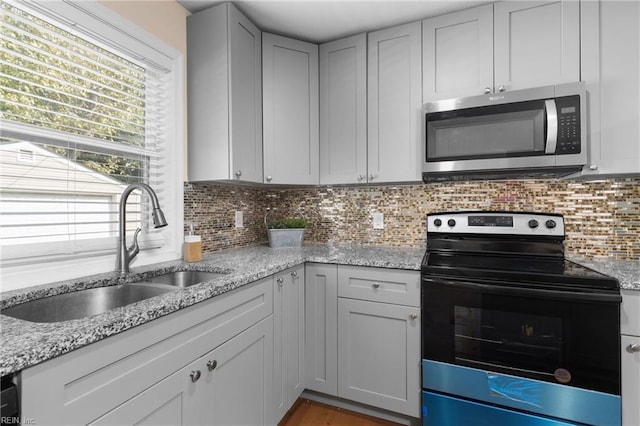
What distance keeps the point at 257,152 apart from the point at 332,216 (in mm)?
817

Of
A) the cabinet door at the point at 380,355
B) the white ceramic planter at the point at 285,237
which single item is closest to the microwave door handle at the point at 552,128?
the cabinet door at the point at 380,355

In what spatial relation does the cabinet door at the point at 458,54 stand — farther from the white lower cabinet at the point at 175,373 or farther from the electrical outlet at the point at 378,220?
the white lower cabinet at the point at 175,373

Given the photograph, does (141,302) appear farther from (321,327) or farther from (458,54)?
(458,54)

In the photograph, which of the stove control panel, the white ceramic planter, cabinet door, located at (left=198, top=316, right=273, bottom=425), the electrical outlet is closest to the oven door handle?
the stove control panel

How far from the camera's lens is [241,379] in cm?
133

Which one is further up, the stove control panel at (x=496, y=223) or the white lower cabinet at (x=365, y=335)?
the stove control panel at (x=496, y=223)

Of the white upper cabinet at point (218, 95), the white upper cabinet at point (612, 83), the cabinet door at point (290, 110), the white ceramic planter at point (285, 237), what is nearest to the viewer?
the white upper cabinet at point (612, 83)

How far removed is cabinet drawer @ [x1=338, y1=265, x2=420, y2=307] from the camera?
1665mm

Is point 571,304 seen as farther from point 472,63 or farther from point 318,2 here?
point 318,2

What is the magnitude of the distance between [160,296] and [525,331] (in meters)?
1.55

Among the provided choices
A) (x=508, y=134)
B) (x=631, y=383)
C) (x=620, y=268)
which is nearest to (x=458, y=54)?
(x=508, y=134)

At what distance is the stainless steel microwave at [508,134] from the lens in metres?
1.59

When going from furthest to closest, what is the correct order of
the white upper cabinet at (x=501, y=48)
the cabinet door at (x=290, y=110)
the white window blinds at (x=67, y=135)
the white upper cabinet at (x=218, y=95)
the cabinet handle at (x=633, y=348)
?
the cabinet door at (x=290, y=110), the white upper cabinet at (x=218, y=95), the white upper cabinet at (x=501, y=48), the cabinet handle at (x=633, y=348), the white window blinds at (x=67, y=135)

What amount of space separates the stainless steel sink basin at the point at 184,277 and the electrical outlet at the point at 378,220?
1.23 meters
